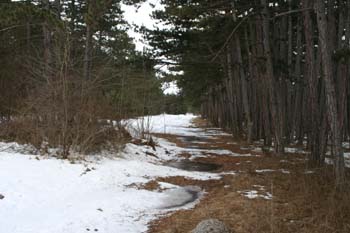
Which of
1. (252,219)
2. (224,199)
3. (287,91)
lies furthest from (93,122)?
(287,91)

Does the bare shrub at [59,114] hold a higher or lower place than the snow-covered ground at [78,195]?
higher

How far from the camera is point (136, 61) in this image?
58.0ft

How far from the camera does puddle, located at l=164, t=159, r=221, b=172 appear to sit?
10820mm

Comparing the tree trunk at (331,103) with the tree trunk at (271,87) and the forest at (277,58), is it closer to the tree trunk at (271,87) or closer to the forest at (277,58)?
the forest at (277,58)

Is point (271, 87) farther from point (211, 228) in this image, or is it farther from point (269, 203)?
point (211, 228)

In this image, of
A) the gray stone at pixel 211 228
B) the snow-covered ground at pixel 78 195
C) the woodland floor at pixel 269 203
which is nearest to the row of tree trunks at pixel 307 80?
the woodland floor at pixel 269 203

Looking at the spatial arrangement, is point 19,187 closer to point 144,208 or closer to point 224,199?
point 144,208

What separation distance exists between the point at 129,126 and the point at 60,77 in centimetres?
451

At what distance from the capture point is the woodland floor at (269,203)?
5066 millimetres

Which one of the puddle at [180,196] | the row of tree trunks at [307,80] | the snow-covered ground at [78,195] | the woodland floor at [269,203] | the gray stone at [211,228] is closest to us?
the gray stone at [211,228]

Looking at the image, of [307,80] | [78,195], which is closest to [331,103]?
[78,195]

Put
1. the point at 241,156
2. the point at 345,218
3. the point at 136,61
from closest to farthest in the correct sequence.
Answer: the point at 345,218 → the point at 241,156 → the point at 136,61

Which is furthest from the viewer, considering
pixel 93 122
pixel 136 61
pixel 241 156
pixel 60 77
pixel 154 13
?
pixel 154 13

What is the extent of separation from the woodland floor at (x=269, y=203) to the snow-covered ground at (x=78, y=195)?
1.67 ft
